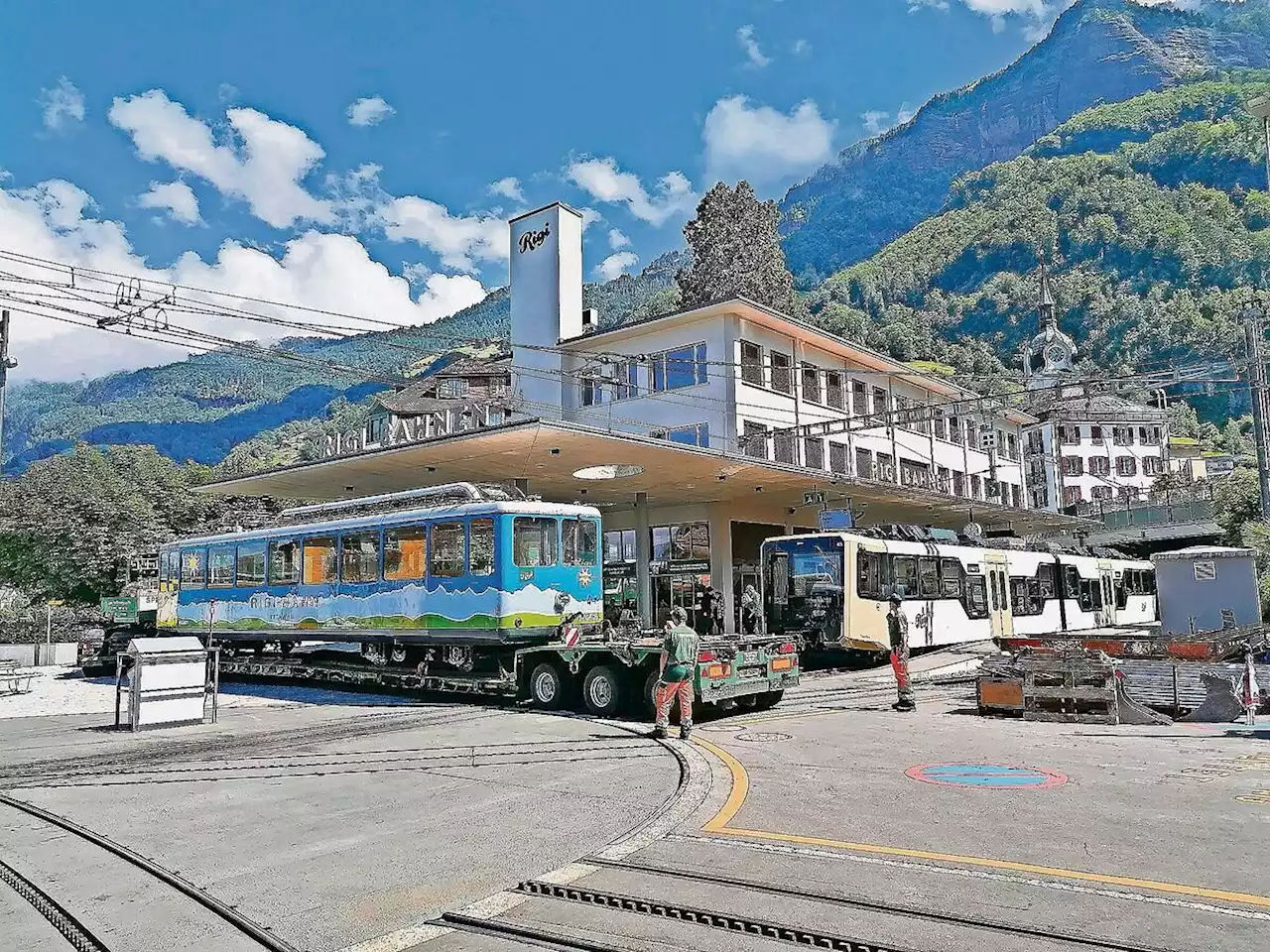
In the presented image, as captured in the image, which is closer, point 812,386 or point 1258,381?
point 1258,381

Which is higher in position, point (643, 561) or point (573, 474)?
point (573, 474)

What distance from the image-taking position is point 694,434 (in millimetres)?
32750

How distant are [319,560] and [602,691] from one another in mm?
8043

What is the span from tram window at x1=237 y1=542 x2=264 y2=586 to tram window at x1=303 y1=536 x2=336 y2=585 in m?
1.87

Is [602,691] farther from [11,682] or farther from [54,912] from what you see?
[11,682]

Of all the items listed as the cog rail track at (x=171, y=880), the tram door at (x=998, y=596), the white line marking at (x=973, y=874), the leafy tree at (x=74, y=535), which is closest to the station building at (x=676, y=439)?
the tram door at (x=998, y=596)

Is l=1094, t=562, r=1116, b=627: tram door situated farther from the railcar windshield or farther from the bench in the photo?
the bench

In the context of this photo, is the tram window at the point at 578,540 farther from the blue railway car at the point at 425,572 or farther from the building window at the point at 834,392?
the building window at the point at 834,392

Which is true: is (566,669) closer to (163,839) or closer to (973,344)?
(163,839)

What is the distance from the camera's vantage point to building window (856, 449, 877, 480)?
39.1m

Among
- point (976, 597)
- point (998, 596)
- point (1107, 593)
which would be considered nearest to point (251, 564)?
point (976, 597)

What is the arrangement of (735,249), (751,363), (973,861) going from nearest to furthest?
1. (973,861)
2. (751,363)
3. (735,249)

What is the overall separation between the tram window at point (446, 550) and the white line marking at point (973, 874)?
34.3 ft

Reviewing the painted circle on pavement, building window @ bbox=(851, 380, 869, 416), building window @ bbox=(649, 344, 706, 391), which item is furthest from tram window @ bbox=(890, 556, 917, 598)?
building window @ bbox=(851, 380, 869, 416)
